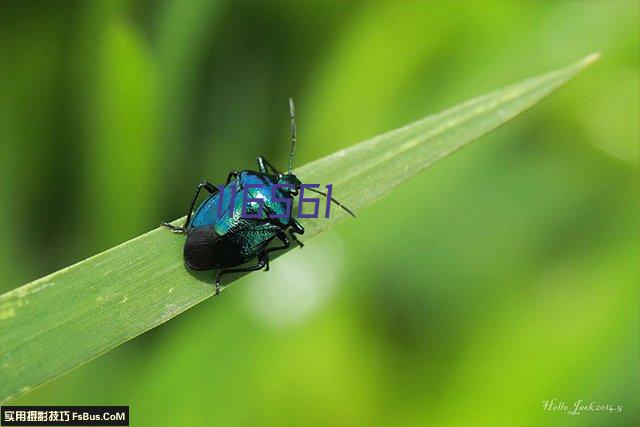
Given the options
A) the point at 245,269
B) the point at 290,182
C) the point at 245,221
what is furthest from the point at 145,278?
the point at 290,182

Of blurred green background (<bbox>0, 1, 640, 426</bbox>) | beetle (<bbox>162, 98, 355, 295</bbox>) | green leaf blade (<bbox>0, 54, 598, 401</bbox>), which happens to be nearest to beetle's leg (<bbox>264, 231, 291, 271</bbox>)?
beetle (<bbox>162, 98, 355, 295</bbox>)

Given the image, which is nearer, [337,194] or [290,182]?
[337,194]

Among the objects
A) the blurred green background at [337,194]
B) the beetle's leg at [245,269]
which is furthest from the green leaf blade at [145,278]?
the blurred green background at [337,194]

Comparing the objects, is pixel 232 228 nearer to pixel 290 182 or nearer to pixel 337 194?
pixel 290 182

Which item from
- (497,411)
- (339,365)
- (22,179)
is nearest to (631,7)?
(497,411)

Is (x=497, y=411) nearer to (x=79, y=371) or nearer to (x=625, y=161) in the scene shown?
(x=625, y=161)

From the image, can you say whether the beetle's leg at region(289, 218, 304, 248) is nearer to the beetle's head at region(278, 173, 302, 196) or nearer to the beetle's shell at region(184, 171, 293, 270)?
the beetle's shell at region(184, 171, 293, 270)
